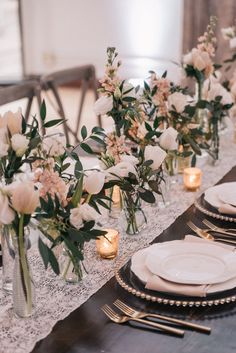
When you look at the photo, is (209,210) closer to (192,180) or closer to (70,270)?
(192,180)

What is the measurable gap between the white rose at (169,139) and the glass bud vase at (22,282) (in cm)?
58

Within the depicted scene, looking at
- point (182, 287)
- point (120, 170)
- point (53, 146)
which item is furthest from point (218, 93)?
point (182, 287)

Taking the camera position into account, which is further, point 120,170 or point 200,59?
point 200,59

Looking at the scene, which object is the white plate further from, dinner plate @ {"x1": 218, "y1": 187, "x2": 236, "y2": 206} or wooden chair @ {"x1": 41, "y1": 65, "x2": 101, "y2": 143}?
wooden chair @ {"x1": 41, "y1": 65, "x2": 101, "y2": 143}

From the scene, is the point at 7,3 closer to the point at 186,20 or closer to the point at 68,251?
the point at 186,20

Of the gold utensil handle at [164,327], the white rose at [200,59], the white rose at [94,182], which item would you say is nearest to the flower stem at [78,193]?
the white rose at [94,182]

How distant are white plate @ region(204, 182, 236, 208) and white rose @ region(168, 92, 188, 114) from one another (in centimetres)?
25

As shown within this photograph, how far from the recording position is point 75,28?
6.25 meters

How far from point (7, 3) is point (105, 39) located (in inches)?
40.7

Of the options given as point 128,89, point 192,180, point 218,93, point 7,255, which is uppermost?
point 128,89

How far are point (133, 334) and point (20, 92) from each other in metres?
1.72

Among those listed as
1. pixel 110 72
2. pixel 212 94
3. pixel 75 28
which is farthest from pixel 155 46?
pixel 110 72

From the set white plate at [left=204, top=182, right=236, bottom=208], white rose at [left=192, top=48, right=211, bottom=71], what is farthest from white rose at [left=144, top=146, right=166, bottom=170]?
white rose at [left=192, top=48, right=211, bottom=71]

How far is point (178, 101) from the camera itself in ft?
6.16
